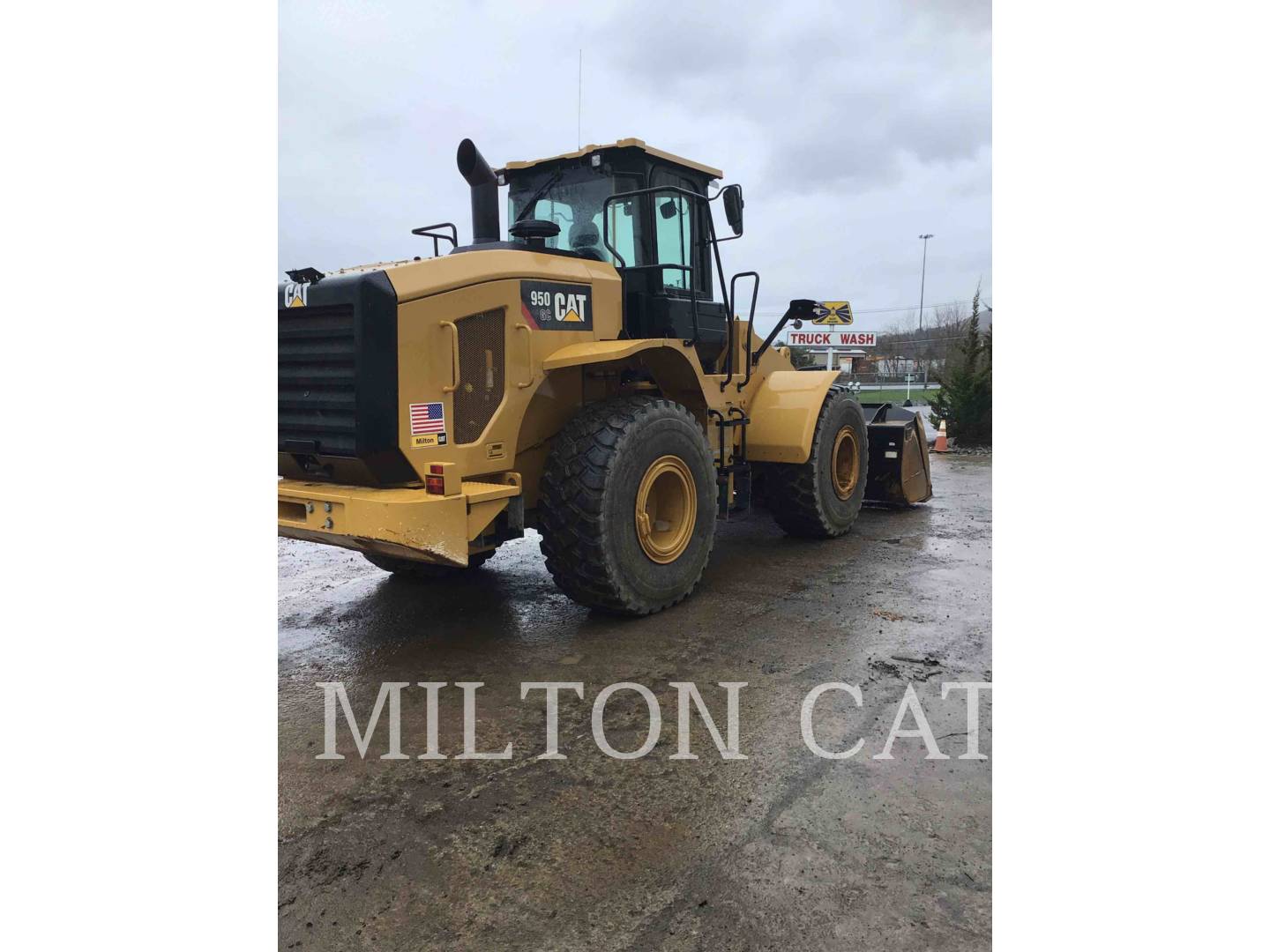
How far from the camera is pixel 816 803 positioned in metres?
2.84

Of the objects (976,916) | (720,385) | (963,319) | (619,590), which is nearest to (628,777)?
(976,916)

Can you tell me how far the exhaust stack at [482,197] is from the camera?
4766mm

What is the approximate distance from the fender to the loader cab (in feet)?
3.25

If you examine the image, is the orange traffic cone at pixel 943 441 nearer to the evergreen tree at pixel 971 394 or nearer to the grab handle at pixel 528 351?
the evergreen tree at pixel 971 394

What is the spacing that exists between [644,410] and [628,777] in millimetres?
2298

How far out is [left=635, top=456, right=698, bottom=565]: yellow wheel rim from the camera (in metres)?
5.05

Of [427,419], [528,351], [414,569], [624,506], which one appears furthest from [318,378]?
[414,569]

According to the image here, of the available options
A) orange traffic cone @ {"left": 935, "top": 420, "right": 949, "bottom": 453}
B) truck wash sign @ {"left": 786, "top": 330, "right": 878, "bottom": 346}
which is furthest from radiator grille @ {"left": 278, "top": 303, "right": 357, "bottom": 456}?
truck wash sign @ {"left": 786, "top": 330, "right": 878, "bottom": 346}

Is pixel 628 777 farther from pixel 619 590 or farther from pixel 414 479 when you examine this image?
pixel 414 479

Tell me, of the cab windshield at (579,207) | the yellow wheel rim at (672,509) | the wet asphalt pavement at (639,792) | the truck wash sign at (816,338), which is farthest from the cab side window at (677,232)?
the truck wash sign at (816,338)

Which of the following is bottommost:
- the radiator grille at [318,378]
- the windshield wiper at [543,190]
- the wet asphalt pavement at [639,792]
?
the wet asphalt pavement at [639,792]

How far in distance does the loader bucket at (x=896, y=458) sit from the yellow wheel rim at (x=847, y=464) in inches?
35.7

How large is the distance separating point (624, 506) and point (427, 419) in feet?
3.76

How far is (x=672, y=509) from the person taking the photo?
206 inches
